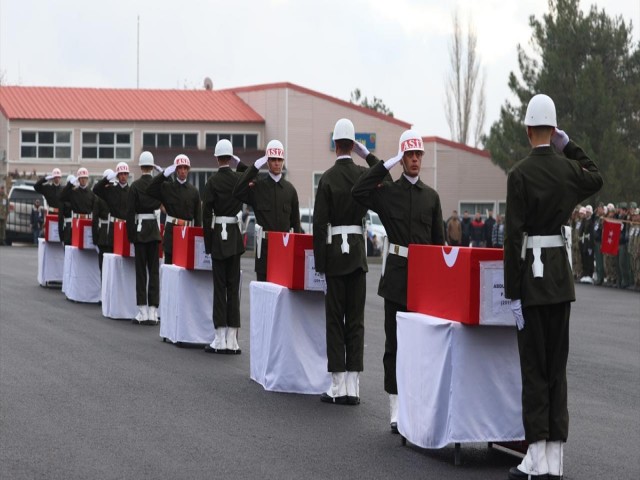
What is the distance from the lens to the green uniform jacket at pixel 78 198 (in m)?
24.3

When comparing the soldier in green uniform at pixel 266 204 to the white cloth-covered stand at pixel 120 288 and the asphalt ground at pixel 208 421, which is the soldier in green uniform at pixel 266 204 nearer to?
→ the asphalt ground at pixel 208 421

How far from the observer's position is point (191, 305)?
635 inches

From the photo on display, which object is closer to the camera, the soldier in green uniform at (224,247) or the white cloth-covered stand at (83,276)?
the soldier in green uniform at (224,247)

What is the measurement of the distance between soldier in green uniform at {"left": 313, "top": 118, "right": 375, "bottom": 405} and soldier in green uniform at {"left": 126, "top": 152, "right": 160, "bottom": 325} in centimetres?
755

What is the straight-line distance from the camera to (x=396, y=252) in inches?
400

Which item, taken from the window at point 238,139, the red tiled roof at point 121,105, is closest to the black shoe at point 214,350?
the red tiled roof at point 121,105

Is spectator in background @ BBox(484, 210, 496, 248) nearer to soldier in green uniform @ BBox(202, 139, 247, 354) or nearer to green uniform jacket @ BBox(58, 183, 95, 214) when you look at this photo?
green uniform jacket @ BBox(58, 183, 95, 214)

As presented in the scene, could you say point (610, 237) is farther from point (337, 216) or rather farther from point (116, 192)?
point (337, 216)

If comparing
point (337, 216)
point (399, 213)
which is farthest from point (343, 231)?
point (399, 213)

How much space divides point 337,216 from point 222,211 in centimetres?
416

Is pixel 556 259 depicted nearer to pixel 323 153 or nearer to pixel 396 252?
pixel 396 252

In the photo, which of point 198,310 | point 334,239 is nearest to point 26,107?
point 198,310

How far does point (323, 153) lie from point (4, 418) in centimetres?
6275

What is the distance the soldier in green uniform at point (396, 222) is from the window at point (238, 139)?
62.7 meters
